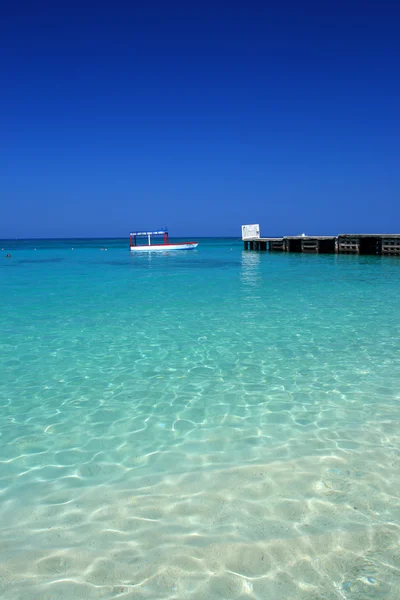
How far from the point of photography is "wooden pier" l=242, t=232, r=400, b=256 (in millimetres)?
37062

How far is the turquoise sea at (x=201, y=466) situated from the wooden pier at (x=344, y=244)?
31532 millimetres

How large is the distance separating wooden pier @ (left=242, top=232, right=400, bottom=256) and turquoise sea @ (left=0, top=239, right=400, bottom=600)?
31.5 m

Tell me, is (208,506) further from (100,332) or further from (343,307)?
(343,307)

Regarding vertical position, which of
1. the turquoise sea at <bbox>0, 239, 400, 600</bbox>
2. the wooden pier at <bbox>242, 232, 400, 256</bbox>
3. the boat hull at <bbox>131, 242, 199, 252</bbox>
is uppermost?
the boat hull at <bbox>131, 242, 199, 252</bbox>

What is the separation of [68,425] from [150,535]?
2342 mm

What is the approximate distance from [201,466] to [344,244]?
40376 mm

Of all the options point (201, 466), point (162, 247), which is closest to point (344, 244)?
point (162, 247)

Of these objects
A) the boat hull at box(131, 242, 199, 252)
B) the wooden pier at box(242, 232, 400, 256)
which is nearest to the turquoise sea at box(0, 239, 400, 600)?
the wooden pier at box(242, 232, 400, 256)

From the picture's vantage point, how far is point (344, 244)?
40.9 metres

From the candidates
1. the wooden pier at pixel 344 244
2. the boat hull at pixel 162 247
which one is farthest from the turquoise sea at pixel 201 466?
the boat hull at pixel 162 247

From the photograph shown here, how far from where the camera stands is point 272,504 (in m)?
3.47

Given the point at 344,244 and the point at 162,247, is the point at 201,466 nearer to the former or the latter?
the point at 344,244

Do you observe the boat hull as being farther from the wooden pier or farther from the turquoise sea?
the turquoise sea

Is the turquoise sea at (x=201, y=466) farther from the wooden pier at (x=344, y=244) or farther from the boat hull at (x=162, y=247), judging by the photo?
the boat hull at (x=162, y=247)
